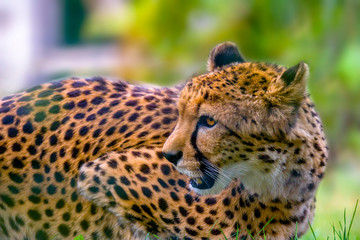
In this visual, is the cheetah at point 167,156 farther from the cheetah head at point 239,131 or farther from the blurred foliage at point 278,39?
the blurred foliage at point 278,39

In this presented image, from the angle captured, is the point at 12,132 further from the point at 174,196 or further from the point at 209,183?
the point at 209,183

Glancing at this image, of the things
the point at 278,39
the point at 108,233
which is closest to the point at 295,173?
the point at 108,233

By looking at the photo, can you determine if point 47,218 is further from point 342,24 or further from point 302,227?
point 342,24

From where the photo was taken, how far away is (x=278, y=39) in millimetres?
8578

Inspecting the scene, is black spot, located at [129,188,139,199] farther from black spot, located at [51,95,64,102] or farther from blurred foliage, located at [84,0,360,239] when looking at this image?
blurred foliage, located at [84,0,360,239]

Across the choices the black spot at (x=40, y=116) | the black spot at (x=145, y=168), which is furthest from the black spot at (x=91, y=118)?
the black spot at (x=145, y=168)

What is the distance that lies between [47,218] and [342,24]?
472 centimetres

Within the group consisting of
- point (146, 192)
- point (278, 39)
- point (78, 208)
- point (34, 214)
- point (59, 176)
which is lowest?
point (278, 39)

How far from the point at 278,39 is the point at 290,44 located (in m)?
0.20

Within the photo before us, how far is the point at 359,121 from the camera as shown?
8617mm

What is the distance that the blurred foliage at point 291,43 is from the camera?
24.3 feet

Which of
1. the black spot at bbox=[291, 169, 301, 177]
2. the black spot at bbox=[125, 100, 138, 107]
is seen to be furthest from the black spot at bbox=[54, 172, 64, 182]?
the black spot at bbox=[291, 169, 301, 177]

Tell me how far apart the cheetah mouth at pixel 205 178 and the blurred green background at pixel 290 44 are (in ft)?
11.8

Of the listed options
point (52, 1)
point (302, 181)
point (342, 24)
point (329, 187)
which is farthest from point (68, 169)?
point (52, 1)
